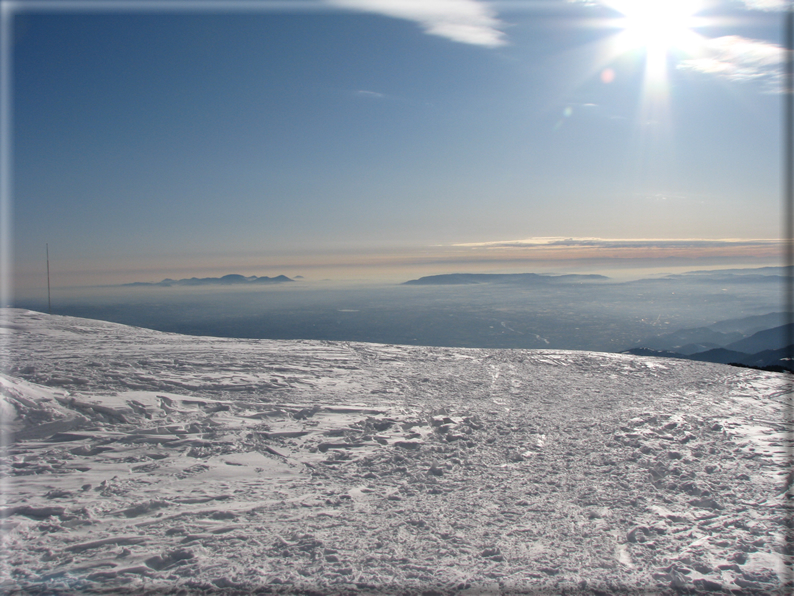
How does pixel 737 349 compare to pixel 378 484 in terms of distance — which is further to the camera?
pixel 737 349

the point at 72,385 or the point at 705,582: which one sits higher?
the point at 72,385

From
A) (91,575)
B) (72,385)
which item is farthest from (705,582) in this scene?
(72,385)

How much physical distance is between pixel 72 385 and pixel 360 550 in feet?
25.7

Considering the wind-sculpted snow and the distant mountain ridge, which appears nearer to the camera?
the wind-sculpted snow

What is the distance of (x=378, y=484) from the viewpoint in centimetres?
534

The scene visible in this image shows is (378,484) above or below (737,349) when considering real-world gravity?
above

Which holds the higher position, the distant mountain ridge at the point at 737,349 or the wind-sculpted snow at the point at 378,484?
the wind-sculpted snow at the point at 378,484

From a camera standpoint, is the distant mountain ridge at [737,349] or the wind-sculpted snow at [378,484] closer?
the wind-sculpted snow at [378,484]

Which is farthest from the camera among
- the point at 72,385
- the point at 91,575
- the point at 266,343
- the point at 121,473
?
the point at 266,343

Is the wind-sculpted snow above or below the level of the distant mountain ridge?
above

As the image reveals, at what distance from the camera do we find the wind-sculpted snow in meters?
3.70

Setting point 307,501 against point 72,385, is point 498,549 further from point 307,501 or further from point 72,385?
point 72,385

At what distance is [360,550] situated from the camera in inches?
156

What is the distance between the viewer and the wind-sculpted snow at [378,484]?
3701 mm
